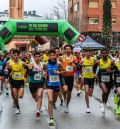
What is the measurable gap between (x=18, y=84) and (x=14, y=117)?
1097mm

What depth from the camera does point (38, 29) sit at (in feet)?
104

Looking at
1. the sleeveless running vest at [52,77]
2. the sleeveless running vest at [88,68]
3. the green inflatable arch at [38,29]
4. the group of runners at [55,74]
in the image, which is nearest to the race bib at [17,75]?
the group of runners at [55,74]

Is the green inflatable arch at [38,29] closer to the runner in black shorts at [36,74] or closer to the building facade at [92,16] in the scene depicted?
the runner in black shorts at [36,74]

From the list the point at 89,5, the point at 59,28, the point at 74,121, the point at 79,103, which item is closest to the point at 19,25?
the point at 59,28

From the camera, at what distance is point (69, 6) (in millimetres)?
106438

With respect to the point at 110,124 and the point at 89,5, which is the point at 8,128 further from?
the point at 89,5

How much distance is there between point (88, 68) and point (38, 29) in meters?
15.7

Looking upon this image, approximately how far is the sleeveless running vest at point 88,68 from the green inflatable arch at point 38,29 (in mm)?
13683

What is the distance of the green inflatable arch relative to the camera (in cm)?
3036

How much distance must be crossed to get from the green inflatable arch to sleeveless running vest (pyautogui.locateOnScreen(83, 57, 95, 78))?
A: 13683mm

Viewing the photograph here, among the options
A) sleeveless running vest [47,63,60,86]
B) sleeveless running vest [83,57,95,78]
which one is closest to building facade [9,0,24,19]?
sleeveless running vest [83,57,95,78]

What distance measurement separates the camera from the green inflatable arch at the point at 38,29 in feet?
99.6

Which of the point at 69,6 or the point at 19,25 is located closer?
the point at 19,25

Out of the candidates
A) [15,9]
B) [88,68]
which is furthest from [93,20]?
[88,68]
